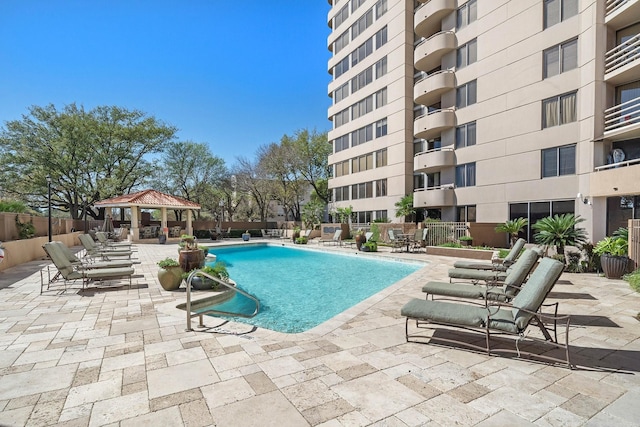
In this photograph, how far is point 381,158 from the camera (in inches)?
1035

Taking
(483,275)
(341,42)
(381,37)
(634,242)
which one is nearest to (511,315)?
(483,275)

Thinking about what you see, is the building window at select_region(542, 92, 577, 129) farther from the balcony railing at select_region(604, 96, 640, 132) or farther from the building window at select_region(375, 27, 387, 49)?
the building window at select_region(375, 27, 387, 49)

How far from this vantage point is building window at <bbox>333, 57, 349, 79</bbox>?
30.5m

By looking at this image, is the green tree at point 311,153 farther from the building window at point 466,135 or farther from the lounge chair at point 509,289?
the lounge chair at point 509,289

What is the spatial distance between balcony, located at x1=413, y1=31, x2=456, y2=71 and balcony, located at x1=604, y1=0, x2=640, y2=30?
8021 millimetres

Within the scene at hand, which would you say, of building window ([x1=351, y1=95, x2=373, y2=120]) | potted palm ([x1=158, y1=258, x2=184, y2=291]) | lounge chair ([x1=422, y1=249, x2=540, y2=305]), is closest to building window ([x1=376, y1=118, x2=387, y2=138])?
building window ([x1=351, y1=95, x2=373, y2=120])

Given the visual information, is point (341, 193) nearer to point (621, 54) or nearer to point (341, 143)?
point (341, 143)

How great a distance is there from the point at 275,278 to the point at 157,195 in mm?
18690

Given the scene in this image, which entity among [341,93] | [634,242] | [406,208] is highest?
[341,93]

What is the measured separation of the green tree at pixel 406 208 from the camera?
22.7 m

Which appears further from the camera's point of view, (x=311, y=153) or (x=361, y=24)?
(x=311, y=153)

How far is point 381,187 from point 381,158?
244 centimetres

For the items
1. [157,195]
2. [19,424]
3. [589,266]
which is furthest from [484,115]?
[157,195]

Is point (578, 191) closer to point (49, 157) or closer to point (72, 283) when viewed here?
point (72, 283)
